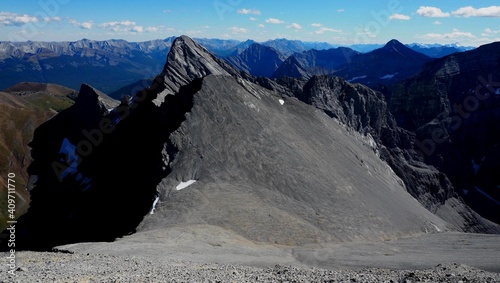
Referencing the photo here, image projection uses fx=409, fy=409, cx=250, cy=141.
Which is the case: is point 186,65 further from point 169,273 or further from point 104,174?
point 169,273

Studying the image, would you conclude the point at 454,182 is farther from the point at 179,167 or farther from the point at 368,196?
the point at 179,167

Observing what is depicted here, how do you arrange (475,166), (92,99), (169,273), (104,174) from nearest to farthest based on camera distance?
(169,273) < (104,174) < (92,99) < (475,166)

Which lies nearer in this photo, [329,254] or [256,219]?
[329,254]

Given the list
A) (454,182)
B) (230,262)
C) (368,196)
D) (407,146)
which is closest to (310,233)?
(230,262)

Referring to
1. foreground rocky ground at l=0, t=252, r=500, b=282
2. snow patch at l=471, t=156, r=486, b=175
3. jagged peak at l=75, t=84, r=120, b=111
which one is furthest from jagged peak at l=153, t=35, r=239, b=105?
snow patch at l=471, t=156, r=486, b=175

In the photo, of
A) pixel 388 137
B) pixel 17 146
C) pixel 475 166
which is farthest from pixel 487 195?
pixel 17 146

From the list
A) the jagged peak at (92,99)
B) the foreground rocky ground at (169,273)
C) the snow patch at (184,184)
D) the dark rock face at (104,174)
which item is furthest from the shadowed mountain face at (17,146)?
the foreground rocky ground at (169,273)
